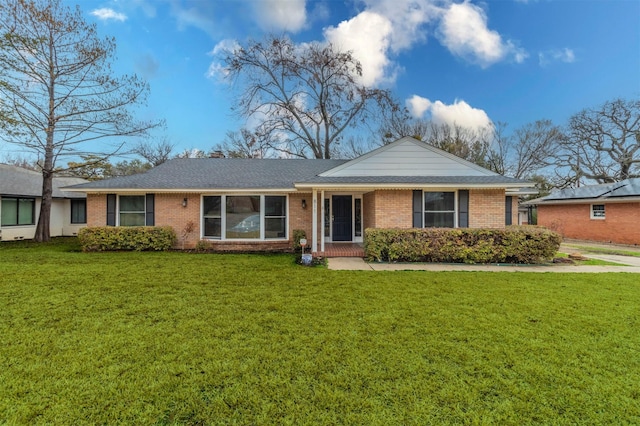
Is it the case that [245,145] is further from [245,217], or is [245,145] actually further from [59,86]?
[245,217]

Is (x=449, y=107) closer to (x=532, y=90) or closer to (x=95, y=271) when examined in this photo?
(x=532, y=90)

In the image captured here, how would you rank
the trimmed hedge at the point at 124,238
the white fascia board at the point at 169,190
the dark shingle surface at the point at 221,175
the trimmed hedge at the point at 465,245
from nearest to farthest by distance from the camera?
1. the trimmed hedge at the point at 465,245
2. the trimmed hedge at the point at 124,238
3. the white fascia board at the point at 169,190
4. the dark shingle surface at the point at 221,175

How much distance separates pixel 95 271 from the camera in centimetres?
764

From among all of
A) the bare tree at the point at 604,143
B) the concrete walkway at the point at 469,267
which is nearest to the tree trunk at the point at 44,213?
the concrete walkway at the point at 469,267

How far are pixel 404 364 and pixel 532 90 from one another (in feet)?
76.1

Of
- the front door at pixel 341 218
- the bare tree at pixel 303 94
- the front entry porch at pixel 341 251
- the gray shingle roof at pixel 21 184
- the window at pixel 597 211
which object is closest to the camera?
the front entry porch at pixel 341 251

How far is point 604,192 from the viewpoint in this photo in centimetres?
1684

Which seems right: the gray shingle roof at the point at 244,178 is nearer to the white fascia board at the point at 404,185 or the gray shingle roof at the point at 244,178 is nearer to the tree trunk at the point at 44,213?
the white fascia board at the point at 404,185

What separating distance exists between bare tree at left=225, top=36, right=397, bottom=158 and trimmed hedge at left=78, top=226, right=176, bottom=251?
16.0 meters

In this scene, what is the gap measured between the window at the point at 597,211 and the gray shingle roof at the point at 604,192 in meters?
0.59

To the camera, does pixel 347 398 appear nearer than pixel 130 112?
Yes

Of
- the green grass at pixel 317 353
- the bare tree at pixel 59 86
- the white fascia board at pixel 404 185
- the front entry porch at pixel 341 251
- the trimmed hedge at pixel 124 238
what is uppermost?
the bare tree at pixel 59 86

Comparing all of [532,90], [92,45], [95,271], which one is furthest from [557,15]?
[92,45]

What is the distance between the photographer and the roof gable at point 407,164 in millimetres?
11078
